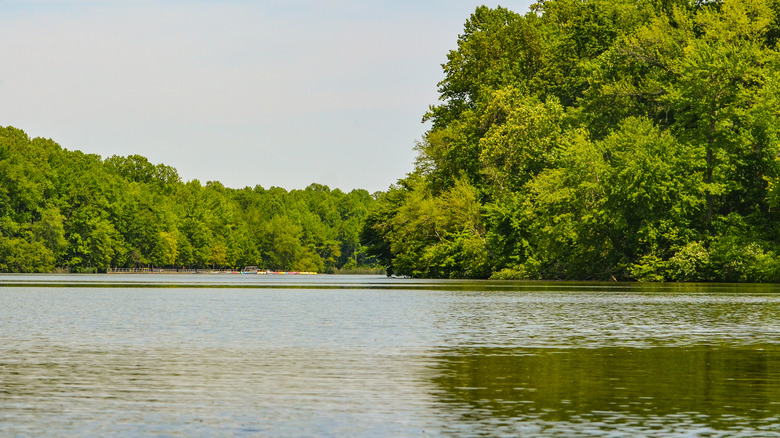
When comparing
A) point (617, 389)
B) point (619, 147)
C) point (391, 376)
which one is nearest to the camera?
point (617, 389)

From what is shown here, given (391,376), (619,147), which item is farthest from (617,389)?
(619,147)

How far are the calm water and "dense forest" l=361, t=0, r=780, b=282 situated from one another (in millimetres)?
39966

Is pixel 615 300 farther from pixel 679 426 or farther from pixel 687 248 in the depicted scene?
pixel 679 426

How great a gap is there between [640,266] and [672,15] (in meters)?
20.7

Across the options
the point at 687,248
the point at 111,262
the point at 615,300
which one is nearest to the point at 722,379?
the point at 615,300

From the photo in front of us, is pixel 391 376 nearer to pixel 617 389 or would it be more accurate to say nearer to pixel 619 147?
pixel 617 389

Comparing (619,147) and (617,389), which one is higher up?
(619,147)

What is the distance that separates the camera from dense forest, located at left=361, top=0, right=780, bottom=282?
70.7m

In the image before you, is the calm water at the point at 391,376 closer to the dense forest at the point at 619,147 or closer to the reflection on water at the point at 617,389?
the reflection on water at the point at 617,389

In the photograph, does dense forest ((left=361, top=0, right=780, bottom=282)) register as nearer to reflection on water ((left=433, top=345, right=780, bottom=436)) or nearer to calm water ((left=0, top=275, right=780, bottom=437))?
calm water ((left=0, top=275, right=780, bottom=437))

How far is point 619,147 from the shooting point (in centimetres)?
7488

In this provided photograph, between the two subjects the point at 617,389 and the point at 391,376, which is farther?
the point at 391,376

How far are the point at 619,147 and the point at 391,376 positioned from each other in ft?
199

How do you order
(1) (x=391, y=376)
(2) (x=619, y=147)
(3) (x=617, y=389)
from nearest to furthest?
(3) (x=617, y=389), (1) (x=391, y=376), (2) (x=619, y=147)
